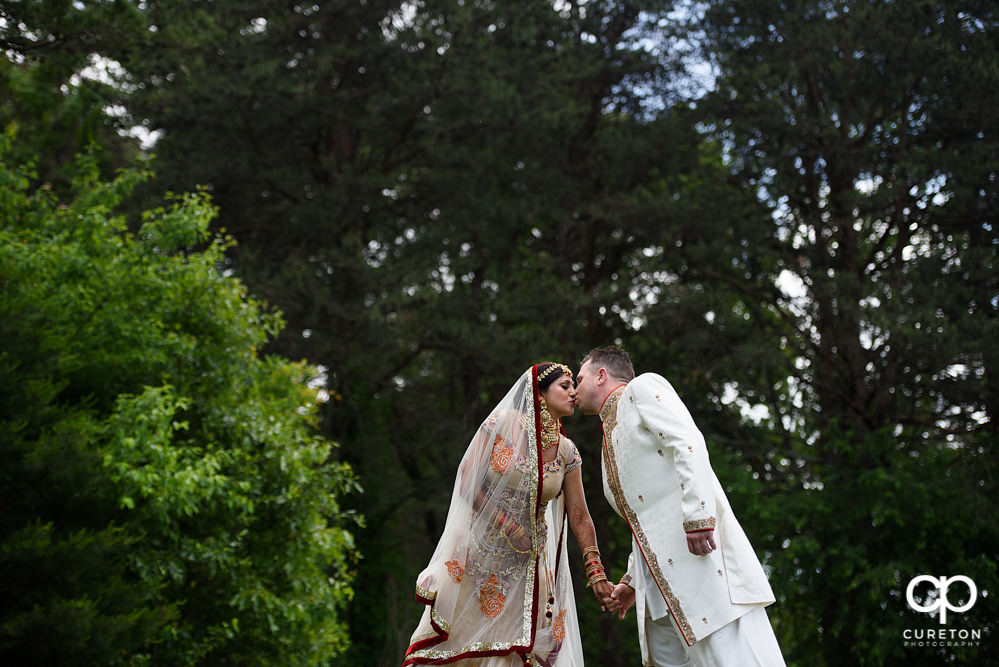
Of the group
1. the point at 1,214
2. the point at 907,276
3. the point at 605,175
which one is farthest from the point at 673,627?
the point at 605,175

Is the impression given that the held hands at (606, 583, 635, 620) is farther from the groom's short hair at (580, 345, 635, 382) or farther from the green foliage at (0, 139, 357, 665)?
the green foliage at (0, 139, 357, 665)

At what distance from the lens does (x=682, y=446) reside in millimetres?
3764

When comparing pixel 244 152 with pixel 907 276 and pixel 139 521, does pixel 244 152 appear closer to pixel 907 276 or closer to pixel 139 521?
pixel 139 521

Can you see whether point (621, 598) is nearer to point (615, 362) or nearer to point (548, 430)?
point (548, 430)

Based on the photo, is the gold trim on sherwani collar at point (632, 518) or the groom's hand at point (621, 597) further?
the groom's hand at point (621, 597)

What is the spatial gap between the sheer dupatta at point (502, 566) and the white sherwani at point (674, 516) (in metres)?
0.47

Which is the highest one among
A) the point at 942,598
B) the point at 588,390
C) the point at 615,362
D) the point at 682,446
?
the point at 615,362

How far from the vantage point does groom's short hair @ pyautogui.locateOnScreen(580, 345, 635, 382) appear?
4.29m

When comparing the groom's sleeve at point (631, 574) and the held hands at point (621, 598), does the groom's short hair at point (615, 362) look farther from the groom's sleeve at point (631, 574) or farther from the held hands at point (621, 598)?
the held hands at point (621, 598)

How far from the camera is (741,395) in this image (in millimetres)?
13484

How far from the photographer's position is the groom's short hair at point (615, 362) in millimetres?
4285

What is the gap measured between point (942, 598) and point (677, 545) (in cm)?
868

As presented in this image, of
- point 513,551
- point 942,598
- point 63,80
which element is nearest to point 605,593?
point 513,551

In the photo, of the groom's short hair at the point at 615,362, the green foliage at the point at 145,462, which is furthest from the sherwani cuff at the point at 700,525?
the green foliage at the point at 145,462
